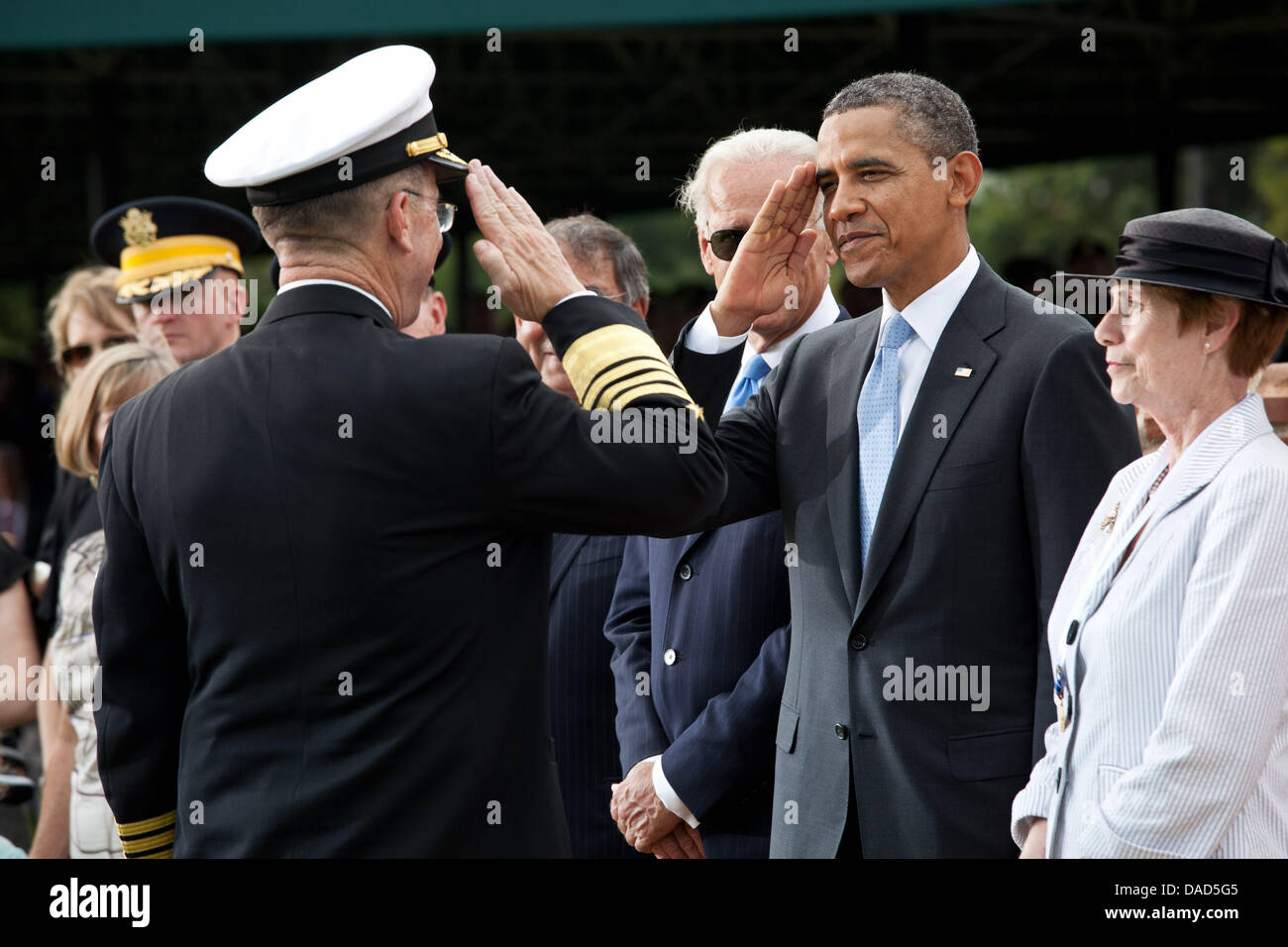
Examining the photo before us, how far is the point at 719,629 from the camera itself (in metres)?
3.54

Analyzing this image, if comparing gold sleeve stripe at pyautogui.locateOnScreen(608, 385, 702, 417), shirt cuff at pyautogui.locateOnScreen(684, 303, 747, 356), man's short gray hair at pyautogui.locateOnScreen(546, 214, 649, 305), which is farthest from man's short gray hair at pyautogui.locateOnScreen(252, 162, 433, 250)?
man's short gray hair at pyautogui.locateOnScreen(546, 214, 649, 305)

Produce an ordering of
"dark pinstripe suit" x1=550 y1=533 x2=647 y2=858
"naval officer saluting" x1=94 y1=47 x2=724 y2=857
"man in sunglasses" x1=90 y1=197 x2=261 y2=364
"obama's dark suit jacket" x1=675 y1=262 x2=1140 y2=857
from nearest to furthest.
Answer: "naval officer saluting" x1=94 y1=47 x2=724 y2=857, "obama's dark suit jacket" x1=675 y1=262 x2=1140 y2=857, "dark pinstripe suit" x1=550 y1=533 x2=647 y2=858, "man in sunglasses" x1=90 y1=197 x2=261 y2=364

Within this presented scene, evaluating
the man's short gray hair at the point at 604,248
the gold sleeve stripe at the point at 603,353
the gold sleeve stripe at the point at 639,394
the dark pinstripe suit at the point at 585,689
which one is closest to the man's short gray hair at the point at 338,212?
the gold sleeve stripe at the point at 603,353

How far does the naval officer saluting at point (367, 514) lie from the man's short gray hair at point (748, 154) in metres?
1.43

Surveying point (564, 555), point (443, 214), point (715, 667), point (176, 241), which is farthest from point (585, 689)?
point (176, 241)

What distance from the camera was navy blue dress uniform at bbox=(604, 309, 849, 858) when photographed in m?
3.39

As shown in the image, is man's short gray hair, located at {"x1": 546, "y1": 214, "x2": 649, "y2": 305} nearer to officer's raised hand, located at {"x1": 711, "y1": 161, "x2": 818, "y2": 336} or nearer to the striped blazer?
officer's raised hand, located at {"x1": 711, "y1": 161, "x2": 818, "y2": 336}

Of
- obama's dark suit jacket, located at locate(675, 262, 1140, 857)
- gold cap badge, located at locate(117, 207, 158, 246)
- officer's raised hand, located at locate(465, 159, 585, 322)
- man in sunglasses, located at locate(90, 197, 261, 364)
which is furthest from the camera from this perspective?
gold cap badge, located at locate(117, 207, 158, 246)

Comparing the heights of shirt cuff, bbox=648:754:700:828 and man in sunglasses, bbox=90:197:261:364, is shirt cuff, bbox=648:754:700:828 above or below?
below

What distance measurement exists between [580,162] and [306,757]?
1859 centimetres

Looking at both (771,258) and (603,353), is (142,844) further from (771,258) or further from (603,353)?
(771,258)

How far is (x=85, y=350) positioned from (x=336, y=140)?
Result: 3.70 metres

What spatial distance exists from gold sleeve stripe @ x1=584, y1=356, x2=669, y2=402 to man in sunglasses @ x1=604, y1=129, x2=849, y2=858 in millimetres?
999
